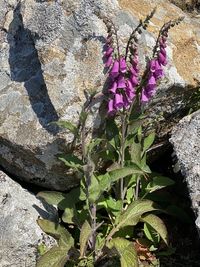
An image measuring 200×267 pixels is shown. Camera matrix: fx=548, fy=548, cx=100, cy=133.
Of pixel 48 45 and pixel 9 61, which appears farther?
pixel 9 61

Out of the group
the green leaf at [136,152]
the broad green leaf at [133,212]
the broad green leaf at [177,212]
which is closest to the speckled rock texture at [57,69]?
the green leaf at [136,152]

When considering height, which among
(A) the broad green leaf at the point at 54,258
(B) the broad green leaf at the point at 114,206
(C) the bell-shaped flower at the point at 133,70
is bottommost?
(A) the broad green leaf at the point at 54,258

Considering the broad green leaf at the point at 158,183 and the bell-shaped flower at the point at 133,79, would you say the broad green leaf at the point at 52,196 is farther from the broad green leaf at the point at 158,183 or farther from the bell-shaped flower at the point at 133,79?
the bell-shaped flower at the point at 133,79

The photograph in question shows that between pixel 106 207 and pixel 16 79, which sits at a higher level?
pixel 16 79

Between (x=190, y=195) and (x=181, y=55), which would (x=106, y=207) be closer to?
(x=190, y=195)

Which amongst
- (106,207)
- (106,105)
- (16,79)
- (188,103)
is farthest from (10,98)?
(188,103)

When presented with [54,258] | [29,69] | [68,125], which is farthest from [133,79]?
[54,258]
